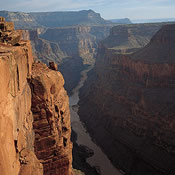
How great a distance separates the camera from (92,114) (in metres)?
65.8

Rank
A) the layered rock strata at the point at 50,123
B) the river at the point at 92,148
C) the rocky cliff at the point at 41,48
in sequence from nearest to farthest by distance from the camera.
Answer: the layered rock strata at the point at 50,123
the river at the point at 92,148
the rocky cliff at the point at 41,48

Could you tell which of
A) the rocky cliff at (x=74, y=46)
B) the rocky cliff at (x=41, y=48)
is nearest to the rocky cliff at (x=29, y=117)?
the rocky cliff at (x=74, y=46)

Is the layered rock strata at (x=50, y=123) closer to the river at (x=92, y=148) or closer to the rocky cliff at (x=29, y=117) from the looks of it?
the rocky cliff at (x=29, y=117)

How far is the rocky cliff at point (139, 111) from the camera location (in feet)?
144

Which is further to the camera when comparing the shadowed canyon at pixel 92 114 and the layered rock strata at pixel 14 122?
the shadowed canyon at pixel 92 114

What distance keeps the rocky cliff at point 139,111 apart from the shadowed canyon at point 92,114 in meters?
0.16

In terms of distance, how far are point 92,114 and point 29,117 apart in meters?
49.9

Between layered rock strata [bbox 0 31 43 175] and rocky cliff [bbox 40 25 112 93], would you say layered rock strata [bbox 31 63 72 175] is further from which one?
rocky cliff [bbox 40 25 112 93]

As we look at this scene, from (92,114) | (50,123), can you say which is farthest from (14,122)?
(92,114)

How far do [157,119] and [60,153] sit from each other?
108 ft

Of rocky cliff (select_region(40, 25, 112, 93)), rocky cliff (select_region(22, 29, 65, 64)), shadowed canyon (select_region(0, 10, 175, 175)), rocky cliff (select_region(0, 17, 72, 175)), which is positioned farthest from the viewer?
rocky cliff (select_region(40, 25, 112, 93))

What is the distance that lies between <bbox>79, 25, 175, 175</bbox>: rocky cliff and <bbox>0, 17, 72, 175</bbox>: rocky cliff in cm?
2588

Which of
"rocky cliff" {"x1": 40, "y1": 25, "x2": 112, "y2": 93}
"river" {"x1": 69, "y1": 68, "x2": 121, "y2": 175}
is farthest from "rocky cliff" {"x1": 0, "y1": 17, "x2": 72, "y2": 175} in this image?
"rocky cliff" {"x1": 40, "y1": 25, "x2": 112, "y2": 93}

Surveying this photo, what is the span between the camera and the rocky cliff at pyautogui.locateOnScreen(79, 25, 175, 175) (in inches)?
1725
